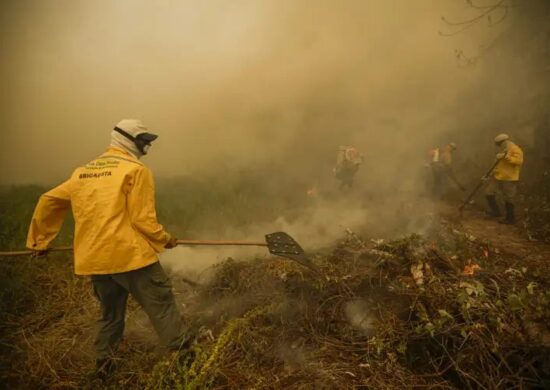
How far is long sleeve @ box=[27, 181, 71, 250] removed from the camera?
8.38ft

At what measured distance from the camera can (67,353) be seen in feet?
9.90

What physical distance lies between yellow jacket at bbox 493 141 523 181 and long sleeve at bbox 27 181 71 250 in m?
7.31

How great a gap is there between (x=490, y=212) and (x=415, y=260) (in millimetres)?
4969

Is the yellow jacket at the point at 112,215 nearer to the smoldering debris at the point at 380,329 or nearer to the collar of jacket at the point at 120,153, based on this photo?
the collar of jacket at the point at 120,153

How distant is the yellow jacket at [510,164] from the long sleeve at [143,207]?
6693 millimetres

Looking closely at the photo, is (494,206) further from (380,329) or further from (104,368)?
(104,368)

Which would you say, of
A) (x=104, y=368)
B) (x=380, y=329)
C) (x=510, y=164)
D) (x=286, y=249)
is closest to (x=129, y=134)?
(x=286, y=249)

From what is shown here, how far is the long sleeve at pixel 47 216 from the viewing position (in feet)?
8.38

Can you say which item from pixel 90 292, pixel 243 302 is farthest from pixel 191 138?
pixel 243 302

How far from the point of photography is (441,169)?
8938 mm

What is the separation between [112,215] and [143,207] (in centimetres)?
23

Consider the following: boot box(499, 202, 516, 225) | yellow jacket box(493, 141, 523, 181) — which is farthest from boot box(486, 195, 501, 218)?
yellow jacket box(493, 141, 523, 181)

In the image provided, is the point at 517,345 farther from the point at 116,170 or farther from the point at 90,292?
the point at 90,292

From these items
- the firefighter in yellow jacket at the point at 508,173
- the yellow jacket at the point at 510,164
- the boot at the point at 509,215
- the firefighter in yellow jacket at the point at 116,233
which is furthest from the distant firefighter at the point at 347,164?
the firefighter in yellow jacket at the point at 116,233
